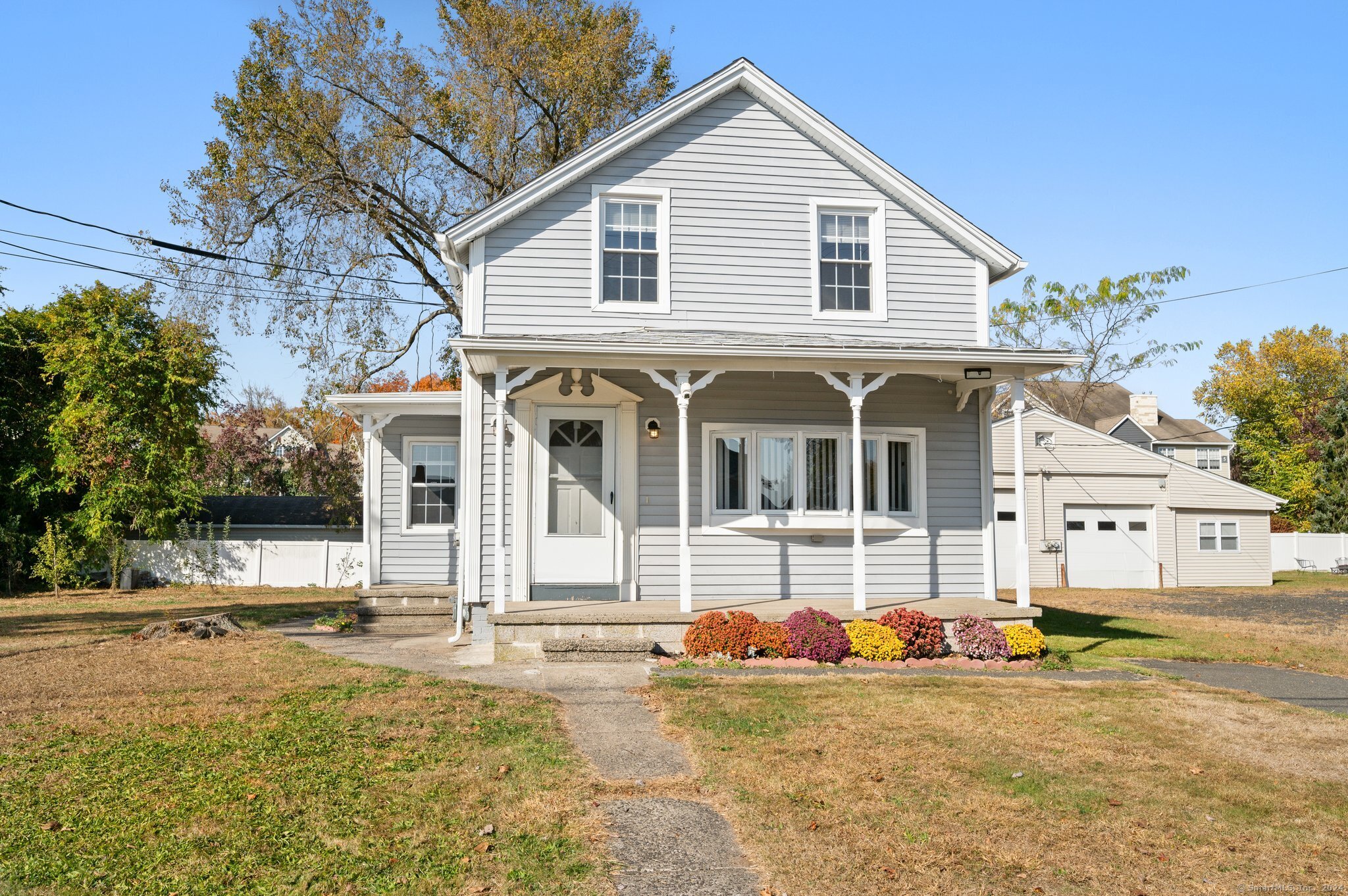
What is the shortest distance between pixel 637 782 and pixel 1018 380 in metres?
8.01

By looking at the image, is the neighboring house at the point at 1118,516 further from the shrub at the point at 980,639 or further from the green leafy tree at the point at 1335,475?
the shrub at the point at 980,639

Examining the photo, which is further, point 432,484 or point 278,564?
point 278,564

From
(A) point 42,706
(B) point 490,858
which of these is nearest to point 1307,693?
(B) point 490,858

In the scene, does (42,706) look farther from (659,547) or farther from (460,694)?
(659,547)

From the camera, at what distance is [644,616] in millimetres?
10750

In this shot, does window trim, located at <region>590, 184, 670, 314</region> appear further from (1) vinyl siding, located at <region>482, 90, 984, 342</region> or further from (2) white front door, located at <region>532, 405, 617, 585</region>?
(2) white front door, located at <region>532, 405, 617, 585</region>

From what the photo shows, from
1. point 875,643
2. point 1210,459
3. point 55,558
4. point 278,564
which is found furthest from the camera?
point 1210,459

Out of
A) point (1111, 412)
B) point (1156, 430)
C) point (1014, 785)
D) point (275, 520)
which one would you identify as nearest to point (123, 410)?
point (275, 520)

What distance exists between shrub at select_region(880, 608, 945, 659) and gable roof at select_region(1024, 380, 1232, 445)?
2620 centimetres

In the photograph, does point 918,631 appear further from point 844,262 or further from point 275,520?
point 275,520

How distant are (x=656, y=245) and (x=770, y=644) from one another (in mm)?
5413

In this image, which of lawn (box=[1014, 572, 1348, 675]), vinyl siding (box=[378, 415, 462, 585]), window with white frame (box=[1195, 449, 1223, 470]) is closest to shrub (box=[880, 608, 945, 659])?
lawn (box=[1014, 572, 1348, 675])

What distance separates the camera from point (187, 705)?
7.88 metres

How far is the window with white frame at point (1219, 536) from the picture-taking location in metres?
27.8
